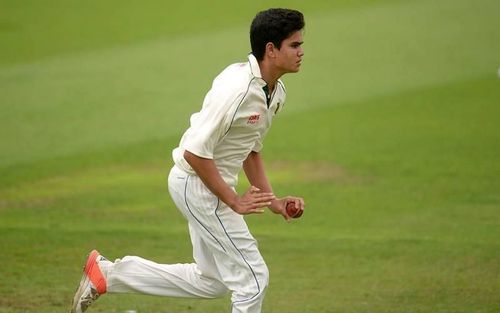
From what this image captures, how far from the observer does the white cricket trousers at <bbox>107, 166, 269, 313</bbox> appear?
23.7 ft

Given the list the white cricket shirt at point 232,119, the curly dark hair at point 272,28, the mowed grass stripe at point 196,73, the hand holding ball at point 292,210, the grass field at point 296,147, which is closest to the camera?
the white cricket shirt at point 232,119

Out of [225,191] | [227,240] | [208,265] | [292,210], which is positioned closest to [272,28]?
[225,191]

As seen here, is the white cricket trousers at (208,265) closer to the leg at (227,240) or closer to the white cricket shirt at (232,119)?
the leg at (227,240)

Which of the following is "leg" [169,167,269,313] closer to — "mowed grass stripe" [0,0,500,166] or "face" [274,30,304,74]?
"face" [274,30,304,74]

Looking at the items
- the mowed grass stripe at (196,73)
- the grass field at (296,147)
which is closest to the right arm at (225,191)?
the grass field at (296,147)

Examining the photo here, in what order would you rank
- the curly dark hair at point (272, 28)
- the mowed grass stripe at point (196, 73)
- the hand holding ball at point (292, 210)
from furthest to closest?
1. the mowed grass stripe at point (196, 73)
2. the hand holding ball at point (292, 210)
3. the curly dark hair at point (272, 28)

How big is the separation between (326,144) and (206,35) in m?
5.49

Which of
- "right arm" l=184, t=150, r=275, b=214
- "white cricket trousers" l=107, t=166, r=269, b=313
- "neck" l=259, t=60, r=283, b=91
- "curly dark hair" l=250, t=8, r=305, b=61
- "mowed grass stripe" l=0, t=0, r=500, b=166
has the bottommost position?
"mowed grass stripe" l=0, t=0, r=500, b=166

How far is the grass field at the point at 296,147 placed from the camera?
1024cm

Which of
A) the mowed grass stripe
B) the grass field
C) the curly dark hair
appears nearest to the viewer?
the curly dark hair

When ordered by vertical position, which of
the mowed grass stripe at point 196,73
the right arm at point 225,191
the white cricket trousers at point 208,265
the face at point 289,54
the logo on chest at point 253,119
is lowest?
the mowed grass stripe at point 196,73

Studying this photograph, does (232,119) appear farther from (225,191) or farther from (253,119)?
(225,191)

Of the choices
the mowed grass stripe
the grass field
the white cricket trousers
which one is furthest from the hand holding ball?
the mowed grass stripe

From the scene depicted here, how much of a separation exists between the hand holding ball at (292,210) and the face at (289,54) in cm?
85
